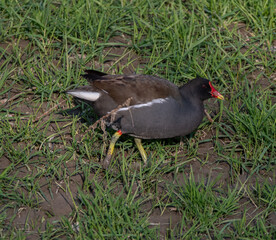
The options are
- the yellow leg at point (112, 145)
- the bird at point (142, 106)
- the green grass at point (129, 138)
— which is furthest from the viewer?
the yellow leg at point (112, 145)

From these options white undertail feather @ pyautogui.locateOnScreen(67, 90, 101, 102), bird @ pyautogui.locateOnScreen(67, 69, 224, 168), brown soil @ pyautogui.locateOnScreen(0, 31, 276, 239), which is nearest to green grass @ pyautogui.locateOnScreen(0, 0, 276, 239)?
brown soil @ pyautogui.locateOnScreen(0, 31, 276, 239)

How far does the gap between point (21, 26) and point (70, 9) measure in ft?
1.97

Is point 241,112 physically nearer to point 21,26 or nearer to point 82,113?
point 82,113

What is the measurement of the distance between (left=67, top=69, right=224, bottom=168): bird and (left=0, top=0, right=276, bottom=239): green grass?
0.25 m

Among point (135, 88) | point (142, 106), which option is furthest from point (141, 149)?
point (135, 88)

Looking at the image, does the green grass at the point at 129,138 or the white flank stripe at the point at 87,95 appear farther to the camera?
the white flank stripe at the point at 87,95

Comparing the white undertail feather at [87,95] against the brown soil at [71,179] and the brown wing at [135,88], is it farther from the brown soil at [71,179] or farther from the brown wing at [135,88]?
the brown soil at [71,179]

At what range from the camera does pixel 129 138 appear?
5109mm

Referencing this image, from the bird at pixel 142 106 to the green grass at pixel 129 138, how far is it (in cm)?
25

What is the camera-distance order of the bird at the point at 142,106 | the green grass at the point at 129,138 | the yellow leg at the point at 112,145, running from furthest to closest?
the yellow leg at the point at 112,145 → the bird at the point at 142,106 → the green grass at the point at 129,138

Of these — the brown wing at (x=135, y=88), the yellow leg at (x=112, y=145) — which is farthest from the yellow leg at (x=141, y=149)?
the brown wing at (x=135, y=88)

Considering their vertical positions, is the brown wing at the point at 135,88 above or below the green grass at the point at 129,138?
above

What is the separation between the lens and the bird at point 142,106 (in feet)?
15.3

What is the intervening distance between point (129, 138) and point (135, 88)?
0.63 m
